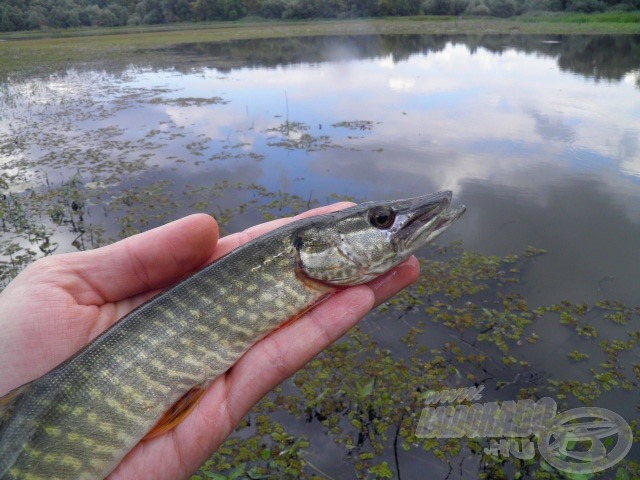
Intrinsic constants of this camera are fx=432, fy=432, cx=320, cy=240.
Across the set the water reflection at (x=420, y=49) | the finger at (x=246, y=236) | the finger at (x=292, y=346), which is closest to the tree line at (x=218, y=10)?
the water reflection at (x=420, y=49)

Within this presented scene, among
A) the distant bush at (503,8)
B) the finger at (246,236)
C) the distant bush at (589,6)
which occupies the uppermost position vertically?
the distant bush at (503,8)

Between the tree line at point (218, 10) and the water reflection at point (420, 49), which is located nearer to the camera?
the water reflection at point (420, 49)

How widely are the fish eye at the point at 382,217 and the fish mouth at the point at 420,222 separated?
0.15ft

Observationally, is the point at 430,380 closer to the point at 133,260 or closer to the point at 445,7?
the point at 133,260

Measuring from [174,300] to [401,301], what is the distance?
2.96 m

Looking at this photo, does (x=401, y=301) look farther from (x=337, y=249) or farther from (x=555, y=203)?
(x=555, y=203)

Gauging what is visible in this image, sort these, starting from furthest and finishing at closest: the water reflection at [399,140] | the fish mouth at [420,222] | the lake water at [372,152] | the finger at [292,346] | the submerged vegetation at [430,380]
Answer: the water reflection at [399,140], the lake water at [372,152], the submerged vegetation at [430,380], the fish mouth at [420,222], the finger at [292,346]

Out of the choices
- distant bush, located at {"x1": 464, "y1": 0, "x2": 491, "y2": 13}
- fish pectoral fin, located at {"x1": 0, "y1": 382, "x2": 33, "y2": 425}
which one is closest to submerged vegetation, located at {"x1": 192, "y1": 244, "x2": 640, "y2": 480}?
fish pectoral fin, located at {"x1": 0, "y1": 382, "x2": 33, "y2": 425}

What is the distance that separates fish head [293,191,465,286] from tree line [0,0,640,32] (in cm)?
4766

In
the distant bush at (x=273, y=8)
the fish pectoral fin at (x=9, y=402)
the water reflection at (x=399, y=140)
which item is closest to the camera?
the fish pectoral fin at (x=9, y=402)

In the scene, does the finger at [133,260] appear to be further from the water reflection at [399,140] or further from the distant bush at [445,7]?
the distant bush at [445,7]
